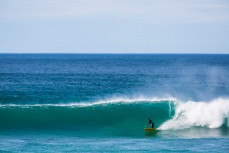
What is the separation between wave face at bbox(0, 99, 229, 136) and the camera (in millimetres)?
25859

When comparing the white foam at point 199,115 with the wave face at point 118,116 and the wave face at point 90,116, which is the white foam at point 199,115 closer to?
the wave face at point 118,116

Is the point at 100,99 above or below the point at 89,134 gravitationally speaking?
above

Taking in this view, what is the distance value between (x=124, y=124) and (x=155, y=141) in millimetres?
5843

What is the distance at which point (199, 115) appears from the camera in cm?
2706

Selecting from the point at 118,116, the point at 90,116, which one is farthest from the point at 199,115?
the point at 90,116

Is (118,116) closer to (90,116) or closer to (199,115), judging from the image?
(90,116)

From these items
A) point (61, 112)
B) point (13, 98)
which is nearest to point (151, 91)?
point (13, 98)

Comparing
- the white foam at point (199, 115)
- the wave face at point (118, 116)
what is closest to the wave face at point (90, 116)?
the wave face at point (118, 116)

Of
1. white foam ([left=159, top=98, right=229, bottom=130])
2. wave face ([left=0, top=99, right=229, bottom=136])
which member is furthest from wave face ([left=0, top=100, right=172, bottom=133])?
white foam ([left=159, top=98, right=229, bottom=130])

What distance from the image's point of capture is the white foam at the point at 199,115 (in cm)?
2591

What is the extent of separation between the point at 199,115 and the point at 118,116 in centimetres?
523

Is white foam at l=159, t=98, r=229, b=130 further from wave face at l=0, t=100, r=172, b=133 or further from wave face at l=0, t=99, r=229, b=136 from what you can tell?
wave face at l=0, t=100, r=172, b=133

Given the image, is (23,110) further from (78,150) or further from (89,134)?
(78,150)

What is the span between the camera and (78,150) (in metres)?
18.9
